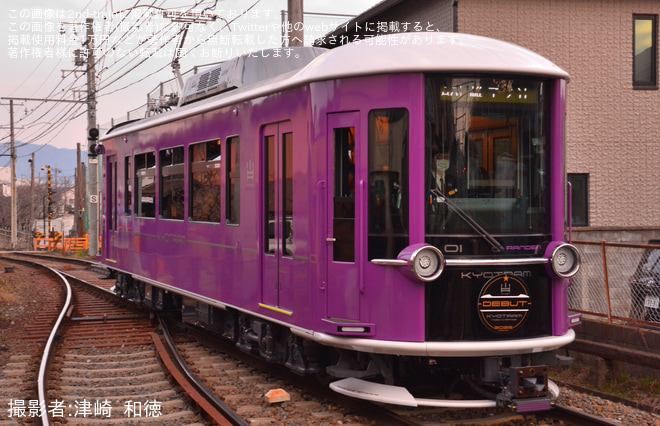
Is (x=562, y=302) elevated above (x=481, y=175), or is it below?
below

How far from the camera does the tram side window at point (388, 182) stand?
6.75 metres

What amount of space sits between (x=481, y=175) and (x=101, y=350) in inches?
255

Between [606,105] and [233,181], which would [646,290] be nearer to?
[233,181]

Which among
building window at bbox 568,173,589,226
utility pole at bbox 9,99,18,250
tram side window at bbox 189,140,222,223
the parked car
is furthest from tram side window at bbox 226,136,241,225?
utility pole at bbox 9,99,18,250

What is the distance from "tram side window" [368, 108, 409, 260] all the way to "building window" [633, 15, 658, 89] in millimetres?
10580

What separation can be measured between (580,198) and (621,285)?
5.43 metres

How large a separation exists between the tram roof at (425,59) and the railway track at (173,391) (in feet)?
9.55

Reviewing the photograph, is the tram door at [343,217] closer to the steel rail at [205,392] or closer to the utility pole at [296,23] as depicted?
the steel rail at [205,392]

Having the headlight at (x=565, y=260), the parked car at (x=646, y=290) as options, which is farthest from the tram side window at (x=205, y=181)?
the parked car at (x=646, y=290)

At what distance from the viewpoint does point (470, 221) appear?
264 inches

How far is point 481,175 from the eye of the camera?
6777mm

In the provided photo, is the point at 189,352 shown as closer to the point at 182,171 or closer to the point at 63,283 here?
the point at 182,171

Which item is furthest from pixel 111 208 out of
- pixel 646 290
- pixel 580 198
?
pixel 646 290

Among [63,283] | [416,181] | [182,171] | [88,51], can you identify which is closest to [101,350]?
[182,171]
